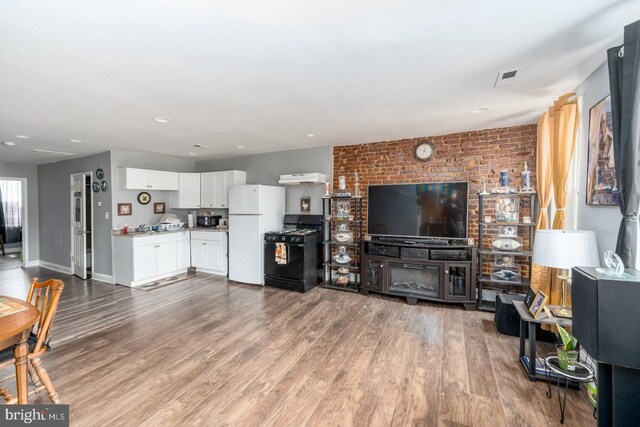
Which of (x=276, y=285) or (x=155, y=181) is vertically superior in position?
(x=155, y=181)

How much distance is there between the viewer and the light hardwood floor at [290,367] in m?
1.85

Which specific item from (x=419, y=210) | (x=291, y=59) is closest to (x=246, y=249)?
(x=419, y=210)

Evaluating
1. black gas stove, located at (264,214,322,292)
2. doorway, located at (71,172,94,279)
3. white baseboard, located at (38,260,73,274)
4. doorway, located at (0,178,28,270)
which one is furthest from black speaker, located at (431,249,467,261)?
doorway, located at (0,178,28,270)

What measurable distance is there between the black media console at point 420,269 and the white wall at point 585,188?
4.48ft

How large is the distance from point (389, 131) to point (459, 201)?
136 centimetres

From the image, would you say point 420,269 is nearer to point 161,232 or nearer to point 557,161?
point 557,161

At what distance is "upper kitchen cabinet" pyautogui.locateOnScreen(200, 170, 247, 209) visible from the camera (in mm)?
5445

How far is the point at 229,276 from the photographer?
4.99m

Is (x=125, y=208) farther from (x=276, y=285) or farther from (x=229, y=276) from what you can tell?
(x=276, y=285)

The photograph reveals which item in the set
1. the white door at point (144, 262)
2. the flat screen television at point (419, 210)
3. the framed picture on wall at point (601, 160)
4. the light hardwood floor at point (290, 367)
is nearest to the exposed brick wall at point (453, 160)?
the flat screen television at point (419, 210)

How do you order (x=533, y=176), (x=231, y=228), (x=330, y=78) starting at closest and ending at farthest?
(x=330, y=78) → (x=533, y=176) → (x=231, y=228)

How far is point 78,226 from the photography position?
18.0ft

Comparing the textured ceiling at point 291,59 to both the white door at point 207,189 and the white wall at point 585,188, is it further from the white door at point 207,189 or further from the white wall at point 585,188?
the white door at point 207,189

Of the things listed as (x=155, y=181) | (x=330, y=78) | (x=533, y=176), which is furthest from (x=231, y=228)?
(x=533, y=176)
